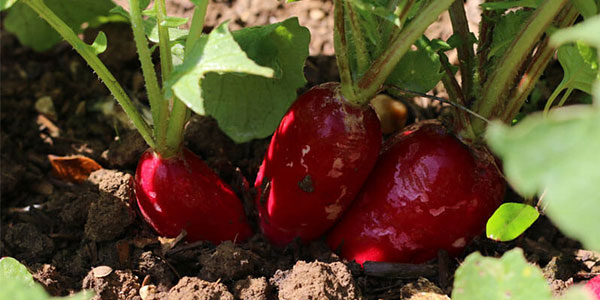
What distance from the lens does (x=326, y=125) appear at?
133 cm

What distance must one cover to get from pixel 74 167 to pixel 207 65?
0.85 meters

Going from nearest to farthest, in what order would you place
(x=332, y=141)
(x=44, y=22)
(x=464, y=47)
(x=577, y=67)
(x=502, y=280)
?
(x=502, y=280)
(x=577, y=67)
(x=332, y=141)
(x=464, y=47)
(x=44, y=22)

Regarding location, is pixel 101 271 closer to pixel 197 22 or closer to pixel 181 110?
pixel 181 110

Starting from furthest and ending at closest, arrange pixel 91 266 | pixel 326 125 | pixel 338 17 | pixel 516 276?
pixel 91 266
pixel 326 125
pixel 338 17
pixel 516 276

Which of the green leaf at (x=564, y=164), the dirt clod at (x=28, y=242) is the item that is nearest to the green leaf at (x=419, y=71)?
the green leaf at (x=564, y=164)

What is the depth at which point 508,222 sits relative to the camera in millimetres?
1279

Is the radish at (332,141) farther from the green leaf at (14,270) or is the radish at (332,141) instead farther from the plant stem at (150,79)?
the green leaf at (14,270)

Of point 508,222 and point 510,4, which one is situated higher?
point 510,4

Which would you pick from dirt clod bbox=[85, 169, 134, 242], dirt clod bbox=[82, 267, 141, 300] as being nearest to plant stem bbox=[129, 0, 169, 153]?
dirt clod bbox=[85, 169, 134, 242]

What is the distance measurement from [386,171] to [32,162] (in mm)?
973

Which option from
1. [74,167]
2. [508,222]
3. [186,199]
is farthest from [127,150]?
[508,222]

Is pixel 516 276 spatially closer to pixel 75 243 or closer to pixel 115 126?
pixel 75 243

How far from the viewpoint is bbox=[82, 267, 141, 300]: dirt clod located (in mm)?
1331

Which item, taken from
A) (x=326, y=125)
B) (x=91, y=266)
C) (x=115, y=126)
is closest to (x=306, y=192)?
(x=326, y=125)
